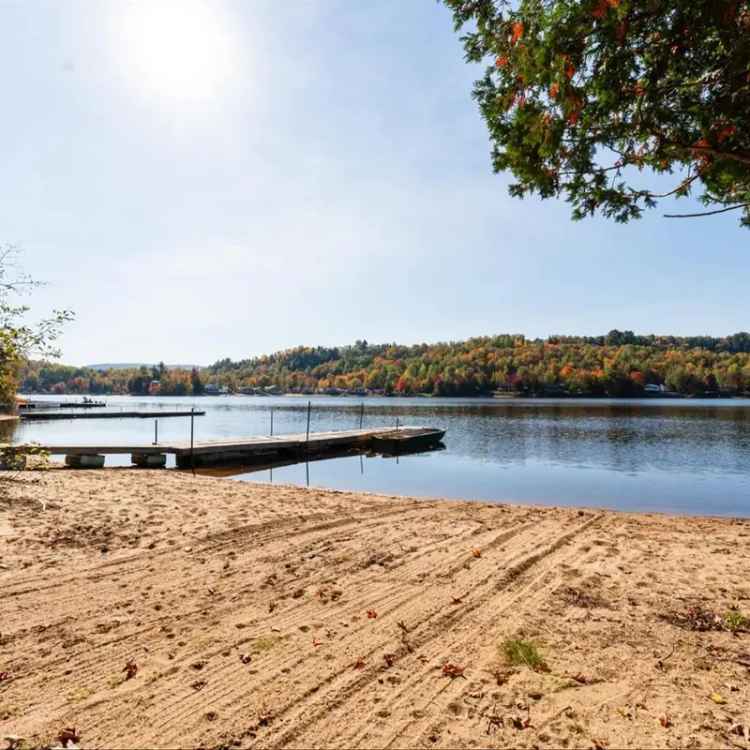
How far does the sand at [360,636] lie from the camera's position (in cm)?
363

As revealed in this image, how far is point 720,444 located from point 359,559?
3764cm

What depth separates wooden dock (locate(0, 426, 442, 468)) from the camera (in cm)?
2233

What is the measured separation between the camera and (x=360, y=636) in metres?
5.12

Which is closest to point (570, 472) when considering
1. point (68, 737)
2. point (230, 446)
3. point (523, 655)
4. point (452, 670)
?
point (230, 446)

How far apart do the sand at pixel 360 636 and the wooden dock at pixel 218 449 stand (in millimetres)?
13655

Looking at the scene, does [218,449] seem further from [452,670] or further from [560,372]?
[560,372]

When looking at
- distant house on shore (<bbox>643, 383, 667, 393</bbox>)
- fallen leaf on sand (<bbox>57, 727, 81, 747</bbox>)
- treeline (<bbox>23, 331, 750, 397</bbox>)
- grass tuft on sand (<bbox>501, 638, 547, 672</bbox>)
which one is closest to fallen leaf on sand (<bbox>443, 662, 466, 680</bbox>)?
grass tuft on sand (<bbox>501, 638, 547, 672</bbox>)

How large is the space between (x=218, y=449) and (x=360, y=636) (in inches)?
900

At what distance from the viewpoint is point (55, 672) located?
4.33 metres

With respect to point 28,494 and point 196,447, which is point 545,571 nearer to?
point 28,494

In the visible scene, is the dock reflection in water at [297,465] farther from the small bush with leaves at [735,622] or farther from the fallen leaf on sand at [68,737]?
the fallen leaf on sand at [68,737]

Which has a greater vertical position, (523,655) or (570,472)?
(523,655)

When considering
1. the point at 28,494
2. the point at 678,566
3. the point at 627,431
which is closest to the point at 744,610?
the point at 678,566

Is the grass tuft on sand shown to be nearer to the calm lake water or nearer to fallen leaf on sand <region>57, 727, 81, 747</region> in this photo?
fallen leaf on sand <region>57, 727, 81, 747</region>
